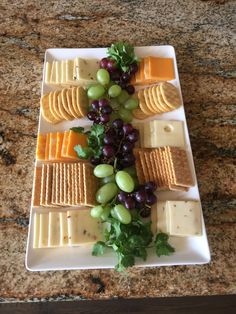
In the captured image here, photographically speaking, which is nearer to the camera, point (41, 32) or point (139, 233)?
point (139, 233)

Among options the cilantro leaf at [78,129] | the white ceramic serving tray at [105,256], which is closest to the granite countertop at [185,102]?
the white ceramic serving tray at [105,256]

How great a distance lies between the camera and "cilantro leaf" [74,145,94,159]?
0.87 meters

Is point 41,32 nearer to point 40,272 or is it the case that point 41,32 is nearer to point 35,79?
point 35,79

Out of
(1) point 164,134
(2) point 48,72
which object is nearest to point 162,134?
(1) point 164,134

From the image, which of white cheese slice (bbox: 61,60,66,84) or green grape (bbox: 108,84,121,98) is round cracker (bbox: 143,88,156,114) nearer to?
green grape (bbox: 108,84,121,98)

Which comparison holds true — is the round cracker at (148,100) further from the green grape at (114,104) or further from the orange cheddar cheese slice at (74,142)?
the orange cheddar cheese slice at (74,142)

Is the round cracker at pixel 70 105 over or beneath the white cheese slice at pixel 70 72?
beneath

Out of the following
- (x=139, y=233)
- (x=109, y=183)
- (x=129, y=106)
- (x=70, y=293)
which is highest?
(x=129, y=106)

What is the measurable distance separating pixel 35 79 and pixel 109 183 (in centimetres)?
50

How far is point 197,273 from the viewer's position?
32.0 inches

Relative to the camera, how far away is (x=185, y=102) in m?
1.08

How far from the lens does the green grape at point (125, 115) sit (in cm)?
97

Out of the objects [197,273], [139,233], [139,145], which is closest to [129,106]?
[139,145]

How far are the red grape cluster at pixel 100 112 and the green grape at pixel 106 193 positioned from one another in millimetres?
196
